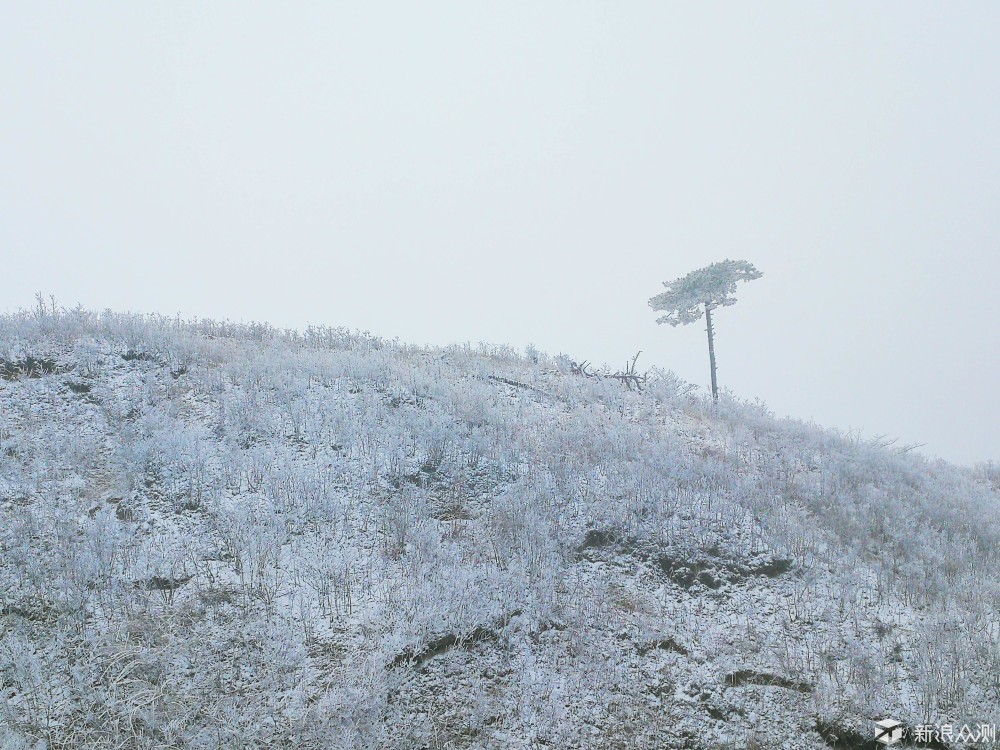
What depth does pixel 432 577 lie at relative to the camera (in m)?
6.64

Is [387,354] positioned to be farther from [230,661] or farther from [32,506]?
[230,661]

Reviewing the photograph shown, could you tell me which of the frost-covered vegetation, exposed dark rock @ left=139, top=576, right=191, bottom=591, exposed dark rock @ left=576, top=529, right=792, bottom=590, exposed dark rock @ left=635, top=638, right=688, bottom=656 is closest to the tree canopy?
the frost-covered vegetation

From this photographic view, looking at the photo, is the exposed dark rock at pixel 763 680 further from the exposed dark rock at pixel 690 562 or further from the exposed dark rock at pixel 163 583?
the exposed dark rock at pixel 163 583

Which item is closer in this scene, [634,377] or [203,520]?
[203,520]

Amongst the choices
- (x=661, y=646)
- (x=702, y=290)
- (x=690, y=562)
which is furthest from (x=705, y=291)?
(x=661, y=646)

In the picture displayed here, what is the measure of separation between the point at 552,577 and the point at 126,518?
5.52 meters

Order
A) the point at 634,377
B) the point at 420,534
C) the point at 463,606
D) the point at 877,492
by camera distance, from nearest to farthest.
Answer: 1. the point at 463,606
2. the point at 420,534
3. the point at 877,492
4. the point at 634,377

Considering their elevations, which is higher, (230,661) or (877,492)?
(877,492)

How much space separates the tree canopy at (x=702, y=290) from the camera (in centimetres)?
2364

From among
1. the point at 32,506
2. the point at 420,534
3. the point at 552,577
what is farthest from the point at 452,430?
the point at 32,506

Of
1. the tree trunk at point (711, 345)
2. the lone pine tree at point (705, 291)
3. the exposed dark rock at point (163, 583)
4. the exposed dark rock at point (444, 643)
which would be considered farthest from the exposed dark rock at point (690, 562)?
the lone pine tree at point (705, 291)

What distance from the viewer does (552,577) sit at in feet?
22.6

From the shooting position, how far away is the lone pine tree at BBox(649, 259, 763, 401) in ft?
77.5

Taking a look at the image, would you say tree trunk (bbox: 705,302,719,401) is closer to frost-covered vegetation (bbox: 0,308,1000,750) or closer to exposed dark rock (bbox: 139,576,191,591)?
frost-covered vegetation (bbox: 0,308,1000,750)
